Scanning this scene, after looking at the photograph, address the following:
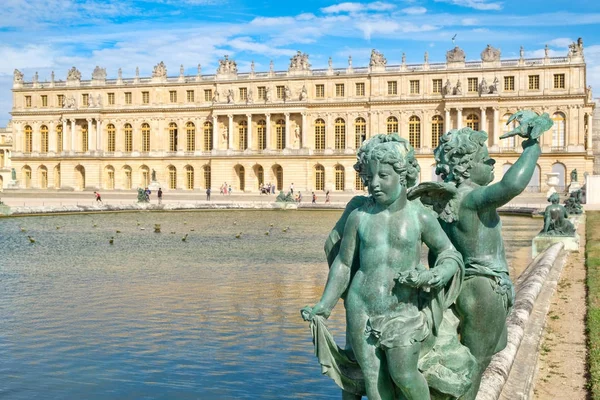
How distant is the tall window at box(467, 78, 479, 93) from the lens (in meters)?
58.8

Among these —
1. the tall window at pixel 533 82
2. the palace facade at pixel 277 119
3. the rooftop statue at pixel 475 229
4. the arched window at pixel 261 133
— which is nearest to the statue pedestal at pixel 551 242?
the rooftop statue at pixel 475 229

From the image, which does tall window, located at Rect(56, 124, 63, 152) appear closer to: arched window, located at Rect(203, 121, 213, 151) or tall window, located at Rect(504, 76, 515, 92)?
arched window, located at Rect(203, 121, 213, 151)

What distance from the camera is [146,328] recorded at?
31.6 feet

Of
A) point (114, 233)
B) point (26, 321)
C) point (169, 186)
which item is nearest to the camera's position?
point (26, 321)

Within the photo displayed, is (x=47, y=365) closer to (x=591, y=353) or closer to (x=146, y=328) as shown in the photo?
(x=146, y=328)

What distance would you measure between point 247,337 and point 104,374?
2.03 m

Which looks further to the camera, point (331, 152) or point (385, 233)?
point (331, 152)

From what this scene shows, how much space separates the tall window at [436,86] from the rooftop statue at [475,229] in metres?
56.8

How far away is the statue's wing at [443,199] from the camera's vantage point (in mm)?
4414

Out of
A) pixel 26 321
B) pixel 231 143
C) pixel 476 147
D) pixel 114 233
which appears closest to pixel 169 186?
pixel 231 143

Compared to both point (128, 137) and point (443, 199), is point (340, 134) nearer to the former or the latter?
point (128, 137)

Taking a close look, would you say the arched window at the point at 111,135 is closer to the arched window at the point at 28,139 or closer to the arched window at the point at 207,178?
the arched window at the point at 28,139

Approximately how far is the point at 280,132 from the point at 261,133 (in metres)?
1.80

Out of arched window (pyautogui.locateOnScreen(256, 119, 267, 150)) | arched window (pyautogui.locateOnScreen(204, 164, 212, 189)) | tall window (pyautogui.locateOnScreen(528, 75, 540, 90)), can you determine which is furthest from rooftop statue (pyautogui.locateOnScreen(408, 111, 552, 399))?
arched window (pyautogui.locateOnScreen(204, 164, 212, 189))
